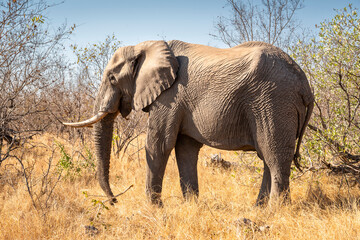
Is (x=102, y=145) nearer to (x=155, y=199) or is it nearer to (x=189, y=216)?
(x=155, y=199)

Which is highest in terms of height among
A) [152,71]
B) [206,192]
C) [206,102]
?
[152,71]

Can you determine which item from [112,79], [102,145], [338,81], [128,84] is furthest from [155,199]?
[338,81]

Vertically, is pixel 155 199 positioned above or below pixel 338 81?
below

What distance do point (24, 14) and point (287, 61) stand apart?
12.2 ft

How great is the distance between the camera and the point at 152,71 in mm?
3979

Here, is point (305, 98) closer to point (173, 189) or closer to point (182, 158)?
point (182, 158)

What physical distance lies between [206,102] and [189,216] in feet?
4.16

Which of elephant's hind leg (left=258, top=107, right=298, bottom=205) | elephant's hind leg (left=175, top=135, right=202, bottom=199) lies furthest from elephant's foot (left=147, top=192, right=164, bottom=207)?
elephant's hind leg (left=258, top=107, right=298, bottom=205)

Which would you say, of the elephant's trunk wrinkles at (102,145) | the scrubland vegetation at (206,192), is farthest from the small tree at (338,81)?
the elephant's trunk wrinkles at (102,145)

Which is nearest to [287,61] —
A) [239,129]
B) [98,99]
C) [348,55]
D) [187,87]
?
[239,129]

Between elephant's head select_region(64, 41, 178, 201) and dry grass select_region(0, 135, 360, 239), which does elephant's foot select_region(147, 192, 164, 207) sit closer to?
dry grass select_region(0, 135, 360, 239)

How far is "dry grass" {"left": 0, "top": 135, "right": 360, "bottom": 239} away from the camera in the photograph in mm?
3160

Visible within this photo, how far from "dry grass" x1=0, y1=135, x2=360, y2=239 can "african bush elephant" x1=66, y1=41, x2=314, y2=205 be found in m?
0.32

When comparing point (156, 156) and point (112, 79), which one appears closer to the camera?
point (156, 156)
